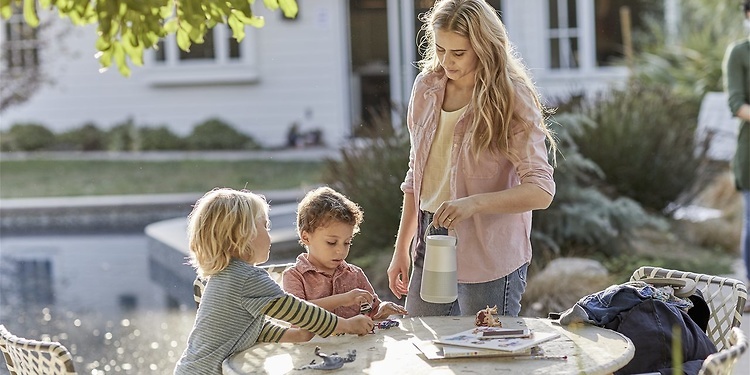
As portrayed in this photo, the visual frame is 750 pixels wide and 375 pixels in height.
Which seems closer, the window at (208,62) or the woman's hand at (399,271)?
the woman's hand at (399,271)

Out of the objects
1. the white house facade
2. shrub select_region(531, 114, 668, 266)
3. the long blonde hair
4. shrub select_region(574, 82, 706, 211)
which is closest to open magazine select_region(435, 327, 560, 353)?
the long blonde hair

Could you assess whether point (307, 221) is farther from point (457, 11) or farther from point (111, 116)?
point (111, 116)

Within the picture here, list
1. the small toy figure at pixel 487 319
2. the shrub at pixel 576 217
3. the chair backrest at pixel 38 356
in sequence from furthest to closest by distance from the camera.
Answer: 1. the shrub at pixel 576 217
2. the small toy figure at pixel 487 319
3. the chair backrest at pixel 38 356

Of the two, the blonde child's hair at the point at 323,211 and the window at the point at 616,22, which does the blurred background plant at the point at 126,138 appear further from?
the blonde child's hair at the point at 323,211

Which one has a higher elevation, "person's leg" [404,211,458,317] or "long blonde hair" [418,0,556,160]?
"long blonde hair" [418,0,556,160]

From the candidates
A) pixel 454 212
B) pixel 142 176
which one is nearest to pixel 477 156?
pixel 454 212

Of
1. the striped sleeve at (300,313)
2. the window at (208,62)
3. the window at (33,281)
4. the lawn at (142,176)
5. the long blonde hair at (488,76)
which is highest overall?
the window at (208,62)

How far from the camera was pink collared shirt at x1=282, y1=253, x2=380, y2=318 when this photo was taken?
3.54 meters

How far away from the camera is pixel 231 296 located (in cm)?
323

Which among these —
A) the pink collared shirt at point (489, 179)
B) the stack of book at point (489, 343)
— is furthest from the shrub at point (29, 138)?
the stack of book at point (489, 343)

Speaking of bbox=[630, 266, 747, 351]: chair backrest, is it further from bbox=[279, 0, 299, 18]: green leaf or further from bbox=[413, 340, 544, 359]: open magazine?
bbox=[279, 0, 299, 18]: green leaf

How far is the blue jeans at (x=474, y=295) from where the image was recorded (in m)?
3.66

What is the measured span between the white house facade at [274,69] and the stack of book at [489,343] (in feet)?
47.3

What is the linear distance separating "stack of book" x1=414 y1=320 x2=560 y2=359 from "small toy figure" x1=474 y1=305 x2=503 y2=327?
80 mm
